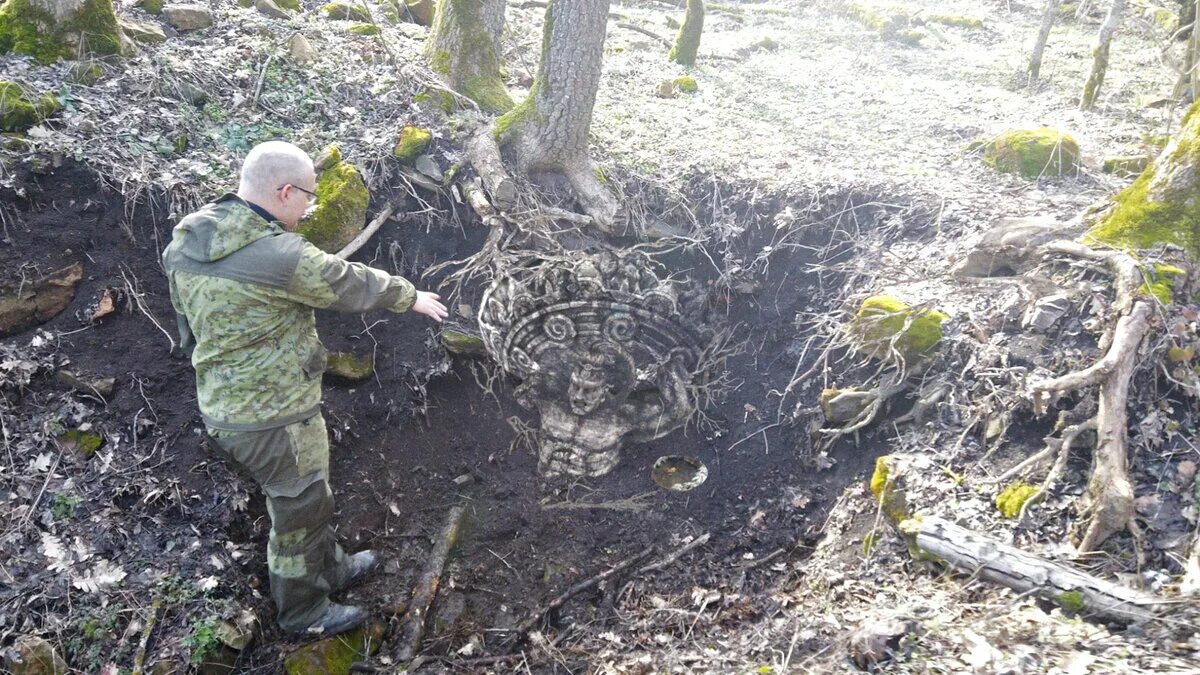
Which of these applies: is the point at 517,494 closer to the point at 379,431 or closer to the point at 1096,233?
the point at 379,431

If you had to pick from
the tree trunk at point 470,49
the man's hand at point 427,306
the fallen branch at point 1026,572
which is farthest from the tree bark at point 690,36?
the fallen branch at point 1026,572

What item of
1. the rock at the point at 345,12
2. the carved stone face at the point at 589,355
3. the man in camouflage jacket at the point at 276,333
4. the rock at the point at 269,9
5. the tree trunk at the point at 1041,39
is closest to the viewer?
the man in camouflage jacket at the point at 276,333

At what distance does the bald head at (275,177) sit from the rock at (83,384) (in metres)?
1.82

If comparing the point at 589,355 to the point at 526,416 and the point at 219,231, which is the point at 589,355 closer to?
the point at 526,416

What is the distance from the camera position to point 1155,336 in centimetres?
365

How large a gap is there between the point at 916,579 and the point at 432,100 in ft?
17.9

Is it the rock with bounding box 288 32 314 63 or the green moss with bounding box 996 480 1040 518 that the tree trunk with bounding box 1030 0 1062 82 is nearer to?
the green moss with bounding box 996 480 1040 518

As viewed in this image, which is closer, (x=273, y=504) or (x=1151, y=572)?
(x=1151, y=572)

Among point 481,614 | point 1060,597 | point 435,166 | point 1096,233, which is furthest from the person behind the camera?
point 435,166

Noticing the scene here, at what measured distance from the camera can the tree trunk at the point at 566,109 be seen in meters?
5.60

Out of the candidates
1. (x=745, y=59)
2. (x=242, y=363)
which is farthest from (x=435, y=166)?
(x=745, y=59)

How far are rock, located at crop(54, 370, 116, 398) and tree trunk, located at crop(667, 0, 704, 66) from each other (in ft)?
26.2

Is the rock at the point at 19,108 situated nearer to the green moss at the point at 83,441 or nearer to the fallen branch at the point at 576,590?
the green moss at the point at 83,441

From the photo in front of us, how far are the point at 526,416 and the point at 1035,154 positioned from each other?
5.08 metres
